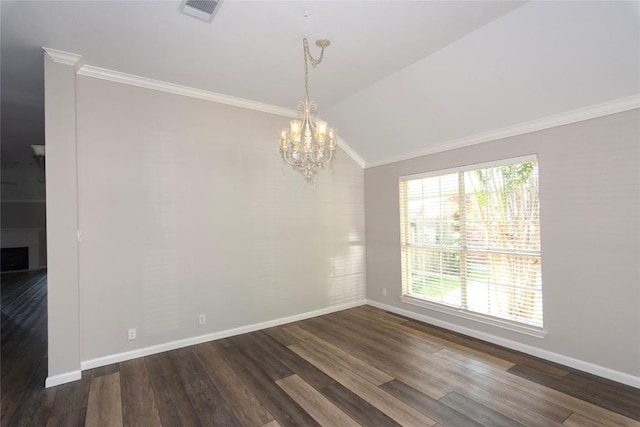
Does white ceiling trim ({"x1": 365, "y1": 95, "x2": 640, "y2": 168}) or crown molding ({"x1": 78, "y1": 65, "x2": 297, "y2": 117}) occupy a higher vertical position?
crown molding ({"x1": 78, "y1": 65, "x2": 297, "y2": 117})

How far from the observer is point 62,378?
2814 millimetres

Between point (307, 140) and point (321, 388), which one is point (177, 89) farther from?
point (321, 388)

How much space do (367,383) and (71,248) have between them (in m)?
3.11

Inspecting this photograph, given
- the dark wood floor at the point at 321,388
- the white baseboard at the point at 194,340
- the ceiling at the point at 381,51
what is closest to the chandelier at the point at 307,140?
the ceiling at the point at 381,51

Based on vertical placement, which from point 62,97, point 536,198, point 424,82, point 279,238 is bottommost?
point 279,238

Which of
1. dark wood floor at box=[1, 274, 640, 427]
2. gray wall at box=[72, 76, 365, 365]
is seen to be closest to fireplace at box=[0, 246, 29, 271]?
dark wood floor at box=[1, 274, 640, 427]

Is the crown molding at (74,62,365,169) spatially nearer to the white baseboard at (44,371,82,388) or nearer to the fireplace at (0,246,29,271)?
the white baseboard at (44,371,82,388)

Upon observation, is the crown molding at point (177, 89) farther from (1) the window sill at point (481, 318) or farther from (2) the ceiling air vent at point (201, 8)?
(1) the window sill at point (481, 318)

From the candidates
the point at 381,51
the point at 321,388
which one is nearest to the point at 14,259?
the point at 321,388

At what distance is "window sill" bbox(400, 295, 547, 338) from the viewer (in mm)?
3210

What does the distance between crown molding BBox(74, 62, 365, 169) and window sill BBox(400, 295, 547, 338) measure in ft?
11.1

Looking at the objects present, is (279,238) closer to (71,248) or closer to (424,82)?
(71,248)

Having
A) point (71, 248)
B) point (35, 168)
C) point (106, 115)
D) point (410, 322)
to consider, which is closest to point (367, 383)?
point (410, 322)

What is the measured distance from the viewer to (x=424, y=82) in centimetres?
336
